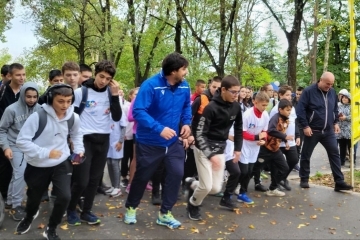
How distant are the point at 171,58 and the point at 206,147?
1.27m

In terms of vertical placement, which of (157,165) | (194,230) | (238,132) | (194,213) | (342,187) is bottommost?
(194,230)

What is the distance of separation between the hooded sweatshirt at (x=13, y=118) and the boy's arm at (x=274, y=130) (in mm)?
3786

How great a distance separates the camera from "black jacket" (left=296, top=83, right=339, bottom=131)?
7.25 metres

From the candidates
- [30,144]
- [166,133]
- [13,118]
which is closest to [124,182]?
[13,118]

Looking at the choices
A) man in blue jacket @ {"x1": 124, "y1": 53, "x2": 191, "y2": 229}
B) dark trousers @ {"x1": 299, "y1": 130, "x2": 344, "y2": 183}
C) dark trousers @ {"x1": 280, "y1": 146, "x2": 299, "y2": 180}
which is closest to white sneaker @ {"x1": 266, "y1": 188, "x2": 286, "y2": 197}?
dark trousers @ {"x1": 280, "y1": 146, "x2": 299, "y2": 180}

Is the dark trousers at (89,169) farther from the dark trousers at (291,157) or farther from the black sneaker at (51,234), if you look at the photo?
the dark trousers at (291,157)

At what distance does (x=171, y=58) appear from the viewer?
4777 millimetres

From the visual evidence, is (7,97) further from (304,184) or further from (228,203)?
(304,184)

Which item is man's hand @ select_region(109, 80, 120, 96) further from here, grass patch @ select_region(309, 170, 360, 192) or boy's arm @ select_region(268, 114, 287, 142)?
grass patch @ select_region(309, 170, 360, 192)

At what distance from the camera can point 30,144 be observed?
13.4 ft

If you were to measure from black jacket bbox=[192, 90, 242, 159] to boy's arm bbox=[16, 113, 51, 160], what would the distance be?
78.4 inches

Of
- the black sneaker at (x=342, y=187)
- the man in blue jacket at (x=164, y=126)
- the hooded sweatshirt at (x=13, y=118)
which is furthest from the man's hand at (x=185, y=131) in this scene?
the black sneaker at (x=342, y=187)

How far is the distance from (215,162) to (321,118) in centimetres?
296

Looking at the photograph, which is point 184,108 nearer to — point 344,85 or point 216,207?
point 216,207
